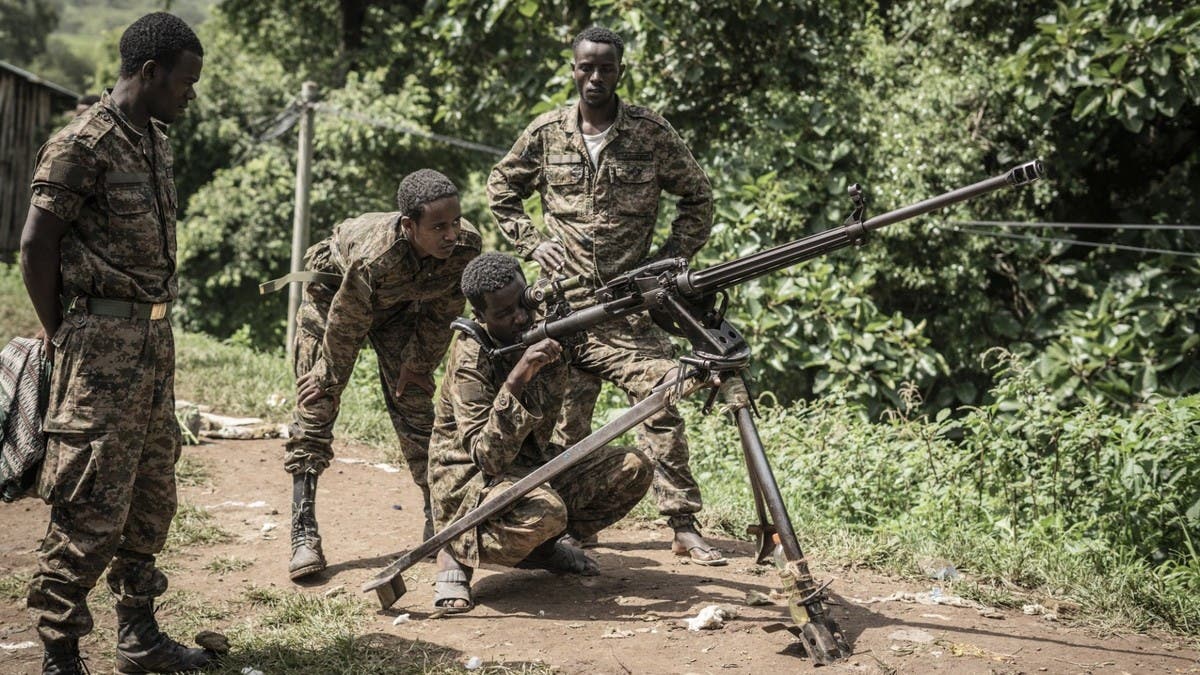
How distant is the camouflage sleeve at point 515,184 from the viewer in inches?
202

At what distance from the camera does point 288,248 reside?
13.7 metres

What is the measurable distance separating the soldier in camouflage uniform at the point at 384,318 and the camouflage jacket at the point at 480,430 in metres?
0.46

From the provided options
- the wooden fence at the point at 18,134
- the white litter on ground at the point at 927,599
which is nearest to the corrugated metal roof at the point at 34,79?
the wooden fence at the point at 18,134

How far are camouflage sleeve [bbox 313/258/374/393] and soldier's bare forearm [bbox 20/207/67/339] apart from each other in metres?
1.32

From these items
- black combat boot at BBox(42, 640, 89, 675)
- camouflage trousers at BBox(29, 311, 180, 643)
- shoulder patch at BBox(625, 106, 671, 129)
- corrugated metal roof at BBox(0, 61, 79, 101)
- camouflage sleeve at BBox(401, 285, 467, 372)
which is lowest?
black combat boot at BBox(42, 640, 89, 675)

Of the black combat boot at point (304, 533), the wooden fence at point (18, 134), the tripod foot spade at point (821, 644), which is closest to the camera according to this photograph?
the tripod foot spade at point (821, 644)

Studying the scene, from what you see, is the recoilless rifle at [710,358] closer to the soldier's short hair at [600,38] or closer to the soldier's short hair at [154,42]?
the soldier's short hair at [600,38]

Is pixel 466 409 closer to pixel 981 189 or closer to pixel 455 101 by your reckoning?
pixel 981 189

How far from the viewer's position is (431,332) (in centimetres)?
514

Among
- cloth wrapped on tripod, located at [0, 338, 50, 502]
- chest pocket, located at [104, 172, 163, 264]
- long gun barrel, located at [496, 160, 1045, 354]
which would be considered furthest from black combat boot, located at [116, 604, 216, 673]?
long gun barrel, located at [496, 160, 1045, 354]

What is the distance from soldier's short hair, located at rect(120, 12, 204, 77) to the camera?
3594 millimetres

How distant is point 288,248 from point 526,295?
10.00 metres

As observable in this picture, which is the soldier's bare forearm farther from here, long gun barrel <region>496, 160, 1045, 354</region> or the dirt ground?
long gun barrel <region>496, 160, 1045, 354</region>

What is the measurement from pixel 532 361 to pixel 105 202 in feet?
4.95
